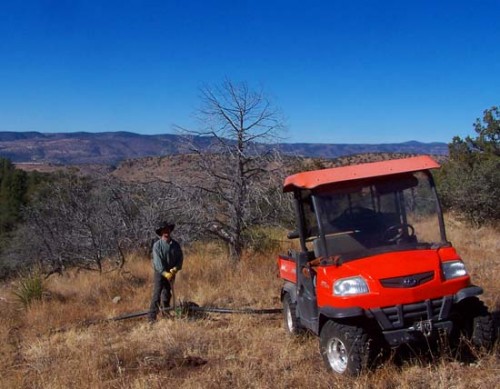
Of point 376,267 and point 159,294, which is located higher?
point 376,267

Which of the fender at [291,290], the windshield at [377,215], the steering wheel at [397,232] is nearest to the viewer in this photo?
the windshield at [377,215]

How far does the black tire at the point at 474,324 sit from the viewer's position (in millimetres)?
4891

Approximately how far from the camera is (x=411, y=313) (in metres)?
4.74

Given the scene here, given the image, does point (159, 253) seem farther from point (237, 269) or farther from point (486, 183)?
point (486, 183)

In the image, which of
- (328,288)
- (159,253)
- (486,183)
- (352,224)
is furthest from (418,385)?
(486,183)

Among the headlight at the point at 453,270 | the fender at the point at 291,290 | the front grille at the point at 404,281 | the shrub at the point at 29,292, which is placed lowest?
the shrub at the point at 29,292

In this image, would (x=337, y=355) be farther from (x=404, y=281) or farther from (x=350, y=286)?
(x=404, y=281)

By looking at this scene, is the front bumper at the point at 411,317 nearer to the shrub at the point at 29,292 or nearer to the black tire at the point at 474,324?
the black tire at the point at 474,324

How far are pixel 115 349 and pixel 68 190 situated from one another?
10688 millimetres

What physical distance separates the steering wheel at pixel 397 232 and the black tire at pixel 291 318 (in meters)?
1.43

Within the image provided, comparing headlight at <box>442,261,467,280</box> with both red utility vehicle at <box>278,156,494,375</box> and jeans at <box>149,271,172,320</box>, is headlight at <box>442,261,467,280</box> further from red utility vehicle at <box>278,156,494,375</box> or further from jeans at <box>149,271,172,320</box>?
jeans at <box>149,271,172,320</box>

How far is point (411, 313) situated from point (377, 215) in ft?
3.93

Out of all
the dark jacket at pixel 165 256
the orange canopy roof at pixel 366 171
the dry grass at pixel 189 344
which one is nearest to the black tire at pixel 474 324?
the dry grass at pixel 189 344

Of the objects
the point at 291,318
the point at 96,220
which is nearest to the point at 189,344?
the point at 291,318
